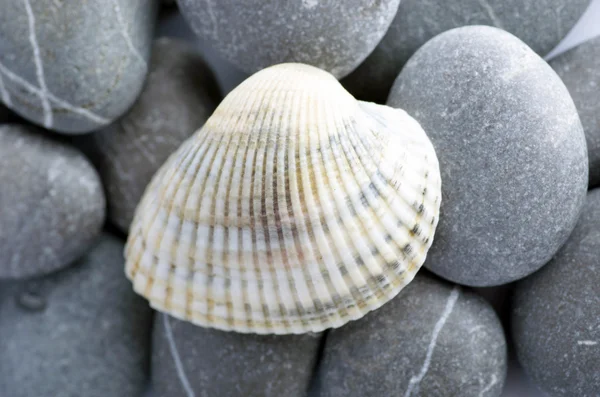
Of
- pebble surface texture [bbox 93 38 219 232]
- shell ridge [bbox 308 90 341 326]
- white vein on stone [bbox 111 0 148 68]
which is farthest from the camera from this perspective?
pebble surface texture [bbox 93 38 219 232]

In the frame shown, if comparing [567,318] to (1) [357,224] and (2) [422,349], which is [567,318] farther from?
(1) [357,224]

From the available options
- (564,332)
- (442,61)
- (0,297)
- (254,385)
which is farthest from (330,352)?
(0,297)

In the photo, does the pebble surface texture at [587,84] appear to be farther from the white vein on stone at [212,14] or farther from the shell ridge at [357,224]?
the white vein on stone at [212,14]

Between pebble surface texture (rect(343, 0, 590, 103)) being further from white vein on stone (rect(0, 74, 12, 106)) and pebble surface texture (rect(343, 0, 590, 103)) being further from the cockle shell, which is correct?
white vein on stone (rect(0, 74, 12, 106))

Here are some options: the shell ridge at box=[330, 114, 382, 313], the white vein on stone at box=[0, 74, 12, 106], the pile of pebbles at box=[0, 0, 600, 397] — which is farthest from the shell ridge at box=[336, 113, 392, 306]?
the white vein on stone at box=[0, 74, 12, 106]

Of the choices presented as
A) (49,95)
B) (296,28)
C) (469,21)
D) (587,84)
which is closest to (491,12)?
(469,21)

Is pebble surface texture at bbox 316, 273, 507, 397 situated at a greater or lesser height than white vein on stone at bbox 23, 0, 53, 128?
lesser

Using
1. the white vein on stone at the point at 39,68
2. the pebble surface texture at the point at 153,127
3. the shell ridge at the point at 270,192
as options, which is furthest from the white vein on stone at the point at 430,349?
the white vein on stone at the point at 39,68
